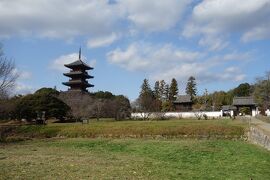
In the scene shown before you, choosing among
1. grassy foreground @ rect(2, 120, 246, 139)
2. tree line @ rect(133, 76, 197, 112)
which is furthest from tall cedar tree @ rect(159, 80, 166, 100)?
grassy foreground @ rect(2, 120, 246, 139)

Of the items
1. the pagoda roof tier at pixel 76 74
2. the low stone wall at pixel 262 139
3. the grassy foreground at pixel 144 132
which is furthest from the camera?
the pagoda roof tier at pixel 76 74

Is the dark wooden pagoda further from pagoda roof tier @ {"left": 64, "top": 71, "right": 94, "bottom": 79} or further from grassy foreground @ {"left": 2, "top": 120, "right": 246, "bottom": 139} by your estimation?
grassy foreground @ {"left": 2, "top": 120, "right": 246, "bottom": 139}

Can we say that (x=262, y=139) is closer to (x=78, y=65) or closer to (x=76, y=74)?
(x=76, y=74)

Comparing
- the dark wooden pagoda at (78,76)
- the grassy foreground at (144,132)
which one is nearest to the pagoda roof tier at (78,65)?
the dark wooden pagoda at (78,76)

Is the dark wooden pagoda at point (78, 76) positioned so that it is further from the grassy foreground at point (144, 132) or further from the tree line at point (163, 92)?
the grassy foreground at point (144, 132)

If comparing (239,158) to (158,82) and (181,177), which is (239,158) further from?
(158,82)

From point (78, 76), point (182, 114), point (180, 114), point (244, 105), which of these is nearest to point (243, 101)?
point (244, 105)

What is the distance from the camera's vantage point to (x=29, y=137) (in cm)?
3328

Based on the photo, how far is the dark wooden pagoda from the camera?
7294 cm

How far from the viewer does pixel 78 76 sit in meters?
73.7

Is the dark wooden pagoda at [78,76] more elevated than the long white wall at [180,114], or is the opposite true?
the dark wooden pagoda at [78,76]

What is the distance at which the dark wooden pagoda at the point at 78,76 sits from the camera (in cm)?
7294

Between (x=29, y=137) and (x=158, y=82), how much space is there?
2819 inches

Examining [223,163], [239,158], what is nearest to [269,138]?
[239,158]
